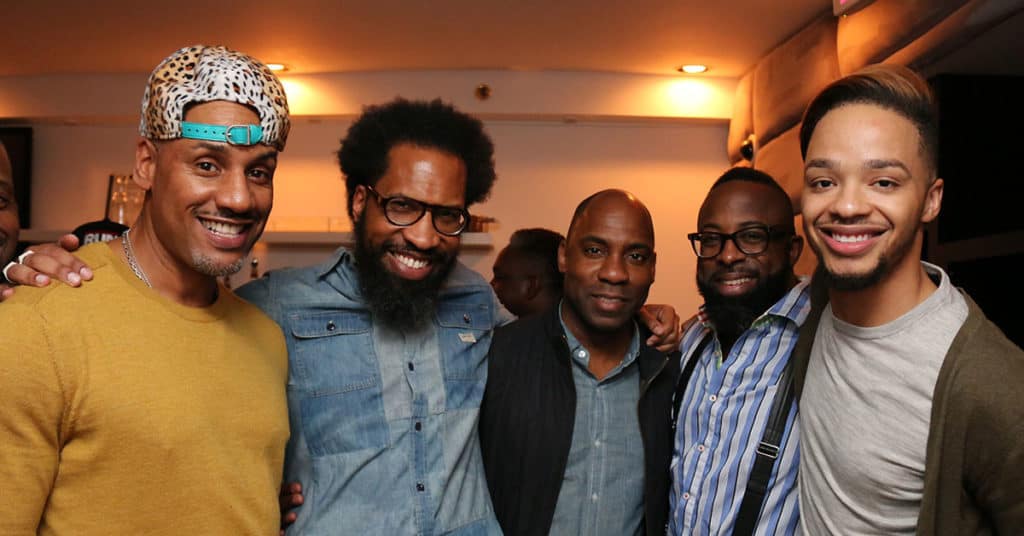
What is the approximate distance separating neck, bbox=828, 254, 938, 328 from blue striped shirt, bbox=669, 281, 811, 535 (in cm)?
41

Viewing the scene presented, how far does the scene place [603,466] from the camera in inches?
85.7

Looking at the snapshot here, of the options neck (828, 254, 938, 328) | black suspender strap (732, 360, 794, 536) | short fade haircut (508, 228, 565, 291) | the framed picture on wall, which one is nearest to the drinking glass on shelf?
the framed picture on wall

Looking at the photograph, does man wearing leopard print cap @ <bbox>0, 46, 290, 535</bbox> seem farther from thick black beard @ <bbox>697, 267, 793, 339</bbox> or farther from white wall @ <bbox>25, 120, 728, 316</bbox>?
white wall @ <bbox>25, 120, 728, 316</bbox>

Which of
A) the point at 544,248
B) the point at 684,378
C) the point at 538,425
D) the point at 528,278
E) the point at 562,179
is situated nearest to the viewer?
the point at 538,425

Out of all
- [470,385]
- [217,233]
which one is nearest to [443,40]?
[470,385]

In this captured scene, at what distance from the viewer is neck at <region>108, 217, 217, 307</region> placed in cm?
157

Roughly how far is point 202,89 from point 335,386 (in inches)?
30.7

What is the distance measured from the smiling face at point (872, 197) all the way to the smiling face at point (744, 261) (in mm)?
673

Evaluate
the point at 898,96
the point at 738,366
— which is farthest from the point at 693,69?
the point at 898,96

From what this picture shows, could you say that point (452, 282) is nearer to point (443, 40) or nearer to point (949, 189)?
point (949, 189)

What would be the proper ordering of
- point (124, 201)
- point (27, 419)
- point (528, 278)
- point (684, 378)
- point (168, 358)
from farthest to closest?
point (124, 201), point (528, 278), point (684, 378), point (168, 358), point (27, 419)

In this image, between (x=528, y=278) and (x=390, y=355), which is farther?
(x=528, y=278)

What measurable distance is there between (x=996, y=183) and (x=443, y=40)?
3.14 meters

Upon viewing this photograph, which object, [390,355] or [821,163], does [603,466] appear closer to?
[390,355]
